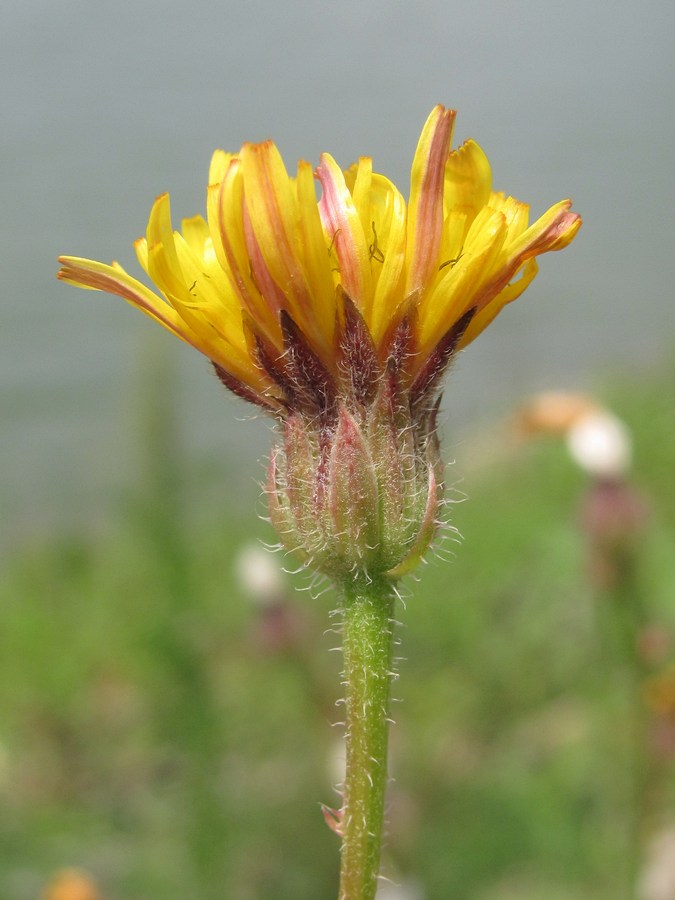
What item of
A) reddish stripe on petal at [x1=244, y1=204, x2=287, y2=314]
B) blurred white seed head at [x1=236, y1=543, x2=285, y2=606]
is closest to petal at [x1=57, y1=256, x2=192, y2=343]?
reddish stripe on petal at [x1=244, y1=204, x2=287, y2=314]

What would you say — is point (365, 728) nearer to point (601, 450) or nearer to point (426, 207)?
point (426, 207)

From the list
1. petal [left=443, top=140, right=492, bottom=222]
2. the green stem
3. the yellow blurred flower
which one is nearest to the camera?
the green stem

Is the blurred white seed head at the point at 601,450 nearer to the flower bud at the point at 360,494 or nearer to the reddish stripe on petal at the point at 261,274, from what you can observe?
the flower bud at the point at 360,494

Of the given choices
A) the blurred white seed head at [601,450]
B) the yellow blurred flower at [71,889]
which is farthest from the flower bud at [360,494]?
the blurred white seed head at [601,450]

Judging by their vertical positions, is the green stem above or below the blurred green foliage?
below

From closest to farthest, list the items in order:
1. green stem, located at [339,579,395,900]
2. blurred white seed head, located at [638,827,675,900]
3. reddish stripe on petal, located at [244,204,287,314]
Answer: green stem, located at [339,579,395,900] → reddish stripe on petal, located at [244,204,287,314] → blurred white seed head, located at [638,827,675,900]

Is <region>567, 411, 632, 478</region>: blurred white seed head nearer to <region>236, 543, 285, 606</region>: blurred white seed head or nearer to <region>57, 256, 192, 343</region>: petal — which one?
<region>236, 543, 285, 606</region>: blurred white seed head
